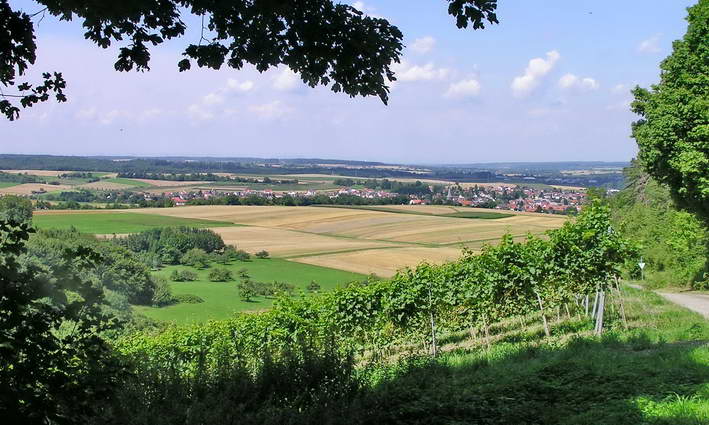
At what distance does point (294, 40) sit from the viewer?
14.0 ft

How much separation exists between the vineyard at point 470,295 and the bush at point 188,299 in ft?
53.5

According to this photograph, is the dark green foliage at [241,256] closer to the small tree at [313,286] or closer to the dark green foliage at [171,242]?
the dark green foliage at [171,242]

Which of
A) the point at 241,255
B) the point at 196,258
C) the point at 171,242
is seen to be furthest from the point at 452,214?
the point at 171,242

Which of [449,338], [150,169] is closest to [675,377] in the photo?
[449,338]

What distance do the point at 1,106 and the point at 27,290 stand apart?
1469 millimetres

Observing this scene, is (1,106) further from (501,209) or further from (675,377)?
(501,209)

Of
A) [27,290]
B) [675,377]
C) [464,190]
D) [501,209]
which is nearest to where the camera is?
[27,290]

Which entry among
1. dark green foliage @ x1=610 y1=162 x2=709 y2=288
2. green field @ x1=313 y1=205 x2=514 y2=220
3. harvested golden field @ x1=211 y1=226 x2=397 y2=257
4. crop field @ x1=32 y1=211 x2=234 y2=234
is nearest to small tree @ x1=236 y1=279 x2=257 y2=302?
harvested golden field @ x1=211 y1=226 x2=397 y2=257

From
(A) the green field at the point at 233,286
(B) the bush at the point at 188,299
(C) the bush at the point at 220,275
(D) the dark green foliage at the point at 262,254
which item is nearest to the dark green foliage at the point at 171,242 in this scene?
(A) the green field at the point at 233,286

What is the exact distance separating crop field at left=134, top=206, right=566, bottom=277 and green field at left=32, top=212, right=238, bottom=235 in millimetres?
2184

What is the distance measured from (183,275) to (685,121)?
27780 millimetres

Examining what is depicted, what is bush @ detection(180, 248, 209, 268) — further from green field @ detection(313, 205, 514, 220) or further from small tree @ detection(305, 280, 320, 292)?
green field @ detection(313, 205, 514, 220)

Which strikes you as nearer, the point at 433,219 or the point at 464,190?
the point at 433,219

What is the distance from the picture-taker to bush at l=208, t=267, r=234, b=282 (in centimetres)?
3644
